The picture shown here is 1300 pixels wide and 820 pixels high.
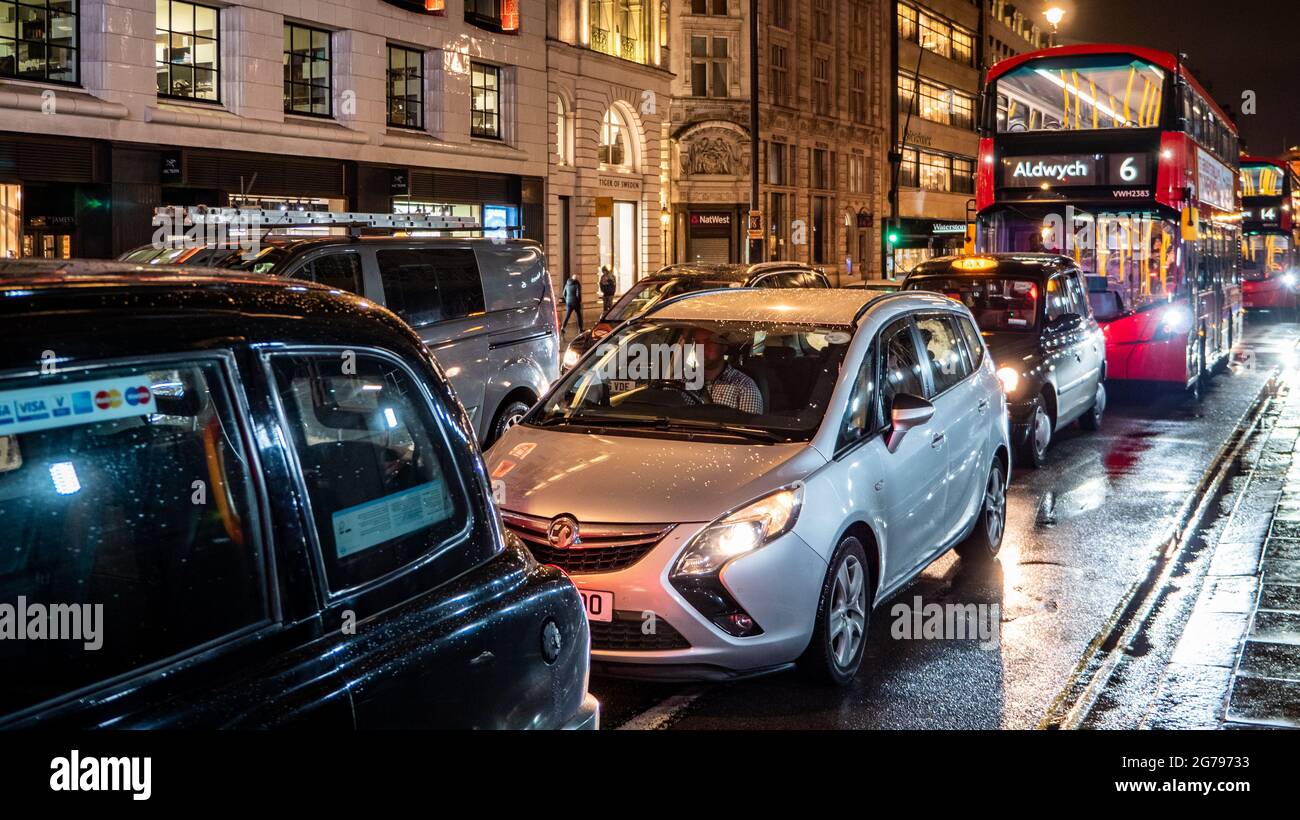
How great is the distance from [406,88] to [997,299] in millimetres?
19127

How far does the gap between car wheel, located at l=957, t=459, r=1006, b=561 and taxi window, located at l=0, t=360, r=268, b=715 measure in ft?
22.6

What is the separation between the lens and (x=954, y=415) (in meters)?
8.09

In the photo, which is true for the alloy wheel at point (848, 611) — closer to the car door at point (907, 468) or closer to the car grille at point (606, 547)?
the car door at point (907, 468)

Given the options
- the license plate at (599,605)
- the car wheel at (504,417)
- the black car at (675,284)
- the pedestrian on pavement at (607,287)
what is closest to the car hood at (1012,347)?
the car wheel at (504,417)

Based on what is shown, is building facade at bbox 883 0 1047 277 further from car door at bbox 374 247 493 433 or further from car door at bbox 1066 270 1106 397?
car door at bbox 374 247 493 433

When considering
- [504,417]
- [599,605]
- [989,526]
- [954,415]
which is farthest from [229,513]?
[504,417]

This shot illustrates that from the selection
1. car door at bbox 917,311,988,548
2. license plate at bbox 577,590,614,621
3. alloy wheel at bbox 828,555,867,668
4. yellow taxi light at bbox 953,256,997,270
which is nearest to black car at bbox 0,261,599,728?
license plate at bbox 577,590,614,621

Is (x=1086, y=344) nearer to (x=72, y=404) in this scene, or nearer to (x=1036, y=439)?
(x=1036, y=439)

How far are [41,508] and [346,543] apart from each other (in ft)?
1.91

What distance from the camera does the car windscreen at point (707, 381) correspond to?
22.8ft

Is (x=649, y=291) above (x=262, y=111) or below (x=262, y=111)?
below

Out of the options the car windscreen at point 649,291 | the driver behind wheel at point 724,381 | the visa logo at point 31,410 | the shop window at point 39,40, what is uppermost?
the shop window at point 39,40

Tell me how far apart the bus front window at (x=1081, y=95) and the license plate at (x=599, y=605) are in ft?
48.2
